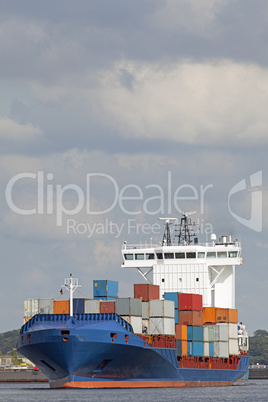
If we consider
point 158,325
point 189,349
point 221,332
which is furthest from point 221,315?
point 158,325

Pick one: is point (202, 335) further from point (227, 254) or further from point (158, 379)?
point (227, 254)

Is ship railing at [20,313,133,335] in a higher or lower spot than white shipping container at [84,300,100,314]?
lower

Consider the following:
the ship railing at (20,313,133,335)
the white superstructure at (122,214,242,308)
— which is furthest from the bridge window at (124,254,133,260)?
the ship railing at (20,313,133,335)

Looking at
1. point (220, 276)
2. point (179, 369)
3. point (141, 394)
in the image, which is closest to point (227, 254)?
point (220, 276)

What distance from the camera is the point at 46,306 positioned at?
3046 inches

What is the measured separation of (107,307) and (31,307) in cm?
856

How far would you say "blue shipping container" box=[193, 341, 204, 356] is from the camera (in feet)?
259

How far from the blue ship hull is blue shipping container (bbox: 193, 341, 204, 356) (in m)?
4.41

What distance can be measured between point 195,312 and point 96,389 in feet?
43.1

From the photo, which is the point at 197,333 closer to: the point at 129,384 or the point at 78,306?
the point at 129,384

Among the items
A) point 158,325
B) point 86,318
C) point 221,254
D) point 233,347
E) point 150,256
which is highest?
point 221,254

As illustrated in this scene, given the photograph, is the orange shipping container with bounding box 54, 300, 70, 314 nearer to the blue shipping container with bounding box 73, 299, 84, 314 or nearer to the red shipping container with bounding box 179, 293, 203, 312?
the blue shipping container with bounding box 73, 299, 84, 314

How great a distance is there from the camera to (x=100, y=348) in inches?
2717

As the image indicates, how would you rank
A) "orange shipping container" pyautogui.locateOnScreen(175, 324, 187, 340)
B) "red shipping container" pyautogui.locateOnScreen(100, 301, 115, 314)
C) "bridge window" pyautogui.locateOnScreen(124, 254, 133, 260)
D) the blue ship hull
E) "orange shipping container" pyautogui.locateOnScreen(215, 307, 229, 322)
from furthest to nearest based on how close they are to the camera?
"bridge window" pyautogui.locateOnScreen(124, 254, 133, 260) < "orange shipping container" pyautogui.locateOnScreen(215, 307, 229, 322) < "orange shipping container" pyautogui.locateOnScreen(175, 324, 187, 340) < "red shipping container" pyautogui.locateOnScreen(100, 301, 115, 314) < the blue ship hull
